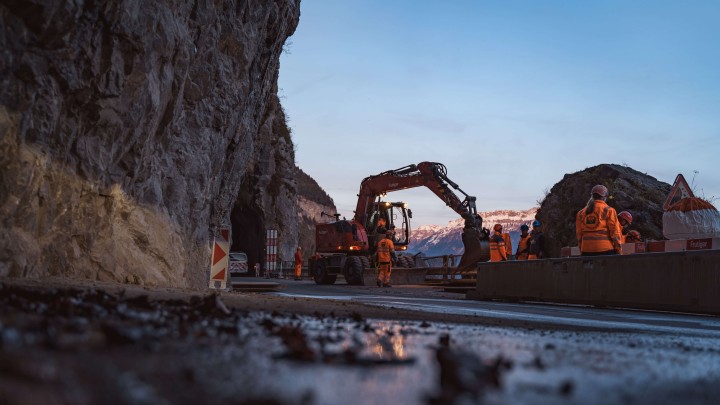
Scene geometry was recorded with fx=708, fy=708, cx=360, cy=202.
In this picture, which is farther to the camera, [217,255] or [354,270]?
[354,270]

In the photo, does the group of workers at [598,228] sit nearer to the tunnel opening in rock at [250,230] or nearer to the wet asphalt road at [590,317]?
the wet asphalt road at [590,317]

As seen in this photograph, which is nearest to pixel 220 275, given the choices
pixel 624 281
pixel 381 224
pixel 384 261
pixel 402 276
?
pixel 624 281

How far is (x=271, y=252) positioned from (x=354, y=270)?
1937 centimetres

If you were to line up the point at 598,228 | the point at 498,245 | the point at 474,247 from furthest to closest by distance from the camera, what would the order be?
the point at 474,247 < the point at 498,245 < the point at 598,228

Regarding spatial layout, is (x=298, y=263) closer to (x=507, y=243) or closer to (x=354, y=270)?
(x=354, y=270)

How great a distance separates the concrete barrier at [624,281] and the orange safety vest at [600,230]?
289 millimetres

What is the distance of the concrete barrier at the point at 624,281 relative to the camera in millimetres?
10838

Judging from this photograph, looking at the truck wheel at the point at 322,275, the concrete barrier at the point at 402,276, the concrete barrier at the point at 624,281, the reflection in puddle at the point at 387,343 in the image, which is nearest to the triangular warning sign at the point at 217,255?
the concrete barrier at the point at 624,281

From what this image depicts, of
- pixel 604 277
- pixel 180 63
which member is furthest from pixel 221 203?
pixel 604 277

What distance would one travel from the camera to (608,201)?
75.8ft

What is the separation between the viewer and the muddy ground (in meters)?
2.22

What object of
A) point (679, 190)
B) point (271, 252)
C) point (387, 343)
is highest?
point (679, 190)

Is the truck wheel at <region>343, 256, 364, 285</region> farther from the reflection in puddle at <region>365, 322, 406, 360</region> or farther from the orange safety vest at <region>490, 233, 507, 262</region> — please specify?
the reflection in puddle at <region>365, 322, 406, 360</region>

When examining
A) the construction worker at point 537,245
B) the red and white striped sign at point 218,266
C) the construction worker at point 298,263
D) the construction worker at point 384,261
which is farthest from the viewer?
the construction worker at point 298,263
